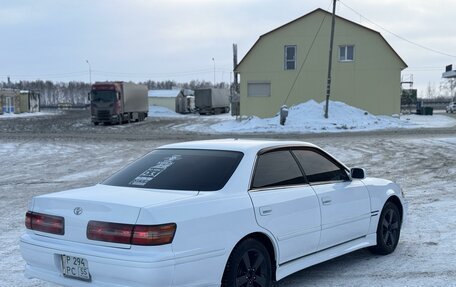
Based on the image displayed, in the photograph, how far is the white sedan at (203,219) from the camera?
4.00 meters

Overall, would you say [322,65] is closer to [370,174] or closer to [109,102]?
[109,102]

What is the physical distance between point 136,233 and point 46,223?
1.02 m

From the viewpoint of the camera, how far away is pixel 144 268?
3854 mm

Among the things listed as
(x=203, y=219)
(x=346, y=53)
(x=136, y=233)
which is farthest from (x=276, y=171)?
(x=346, y=53)

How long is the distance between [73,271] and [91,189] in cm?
92

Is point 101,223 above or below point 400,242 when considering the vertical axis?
above

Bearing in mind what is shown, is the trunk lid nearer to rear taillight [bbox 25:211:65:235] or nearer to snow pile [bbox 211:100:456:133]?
rear taillight [bbox 25:211:65:235]

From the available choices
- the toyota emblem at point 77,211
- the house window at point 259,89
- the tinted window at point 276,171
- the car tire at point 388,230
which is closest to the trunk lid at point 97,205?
the toyota emblem at point 77,211

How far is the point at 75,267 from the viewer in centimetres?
423

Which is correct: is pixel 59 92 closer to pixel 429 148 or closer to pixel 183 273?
pixel 429 148

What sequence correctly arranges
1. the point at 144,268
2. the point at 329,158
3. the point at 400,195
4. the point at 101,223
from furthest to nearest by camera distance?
1. the point at 400,195
2. the point at 329,158
3. the point at 101,223
4. the point at 144,268

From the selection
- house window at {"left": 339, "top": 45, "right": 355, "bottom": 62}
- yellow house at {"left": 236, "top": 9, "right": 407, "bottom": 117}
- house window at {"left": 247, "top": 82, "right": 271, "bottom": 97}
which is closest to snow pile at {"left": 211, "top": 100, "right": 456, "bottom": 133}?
yellow house at {"left": 236, "top": 9, "right": 407, "bottom": 117}

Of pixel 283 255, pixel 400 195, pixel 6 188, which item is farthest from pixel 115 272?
pixel 6 188

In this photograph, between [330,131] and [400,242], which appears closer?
[400,242]
